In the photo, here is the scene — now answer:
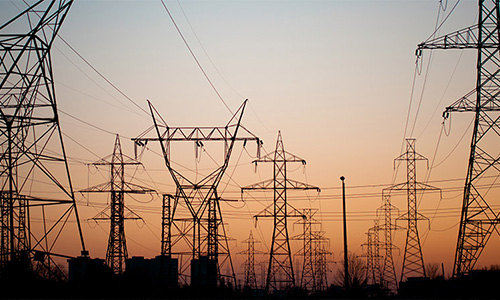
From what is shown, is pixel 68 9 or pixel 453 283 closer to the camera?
pixel 68 9

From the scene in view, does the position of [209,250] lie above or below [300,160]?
below

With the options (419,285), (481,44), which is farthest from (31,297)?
(419,285)

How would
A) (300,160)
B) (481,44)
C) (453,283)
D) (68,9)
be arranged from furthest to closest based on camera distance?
(300,160), (453,283), (481,44), (68,9)

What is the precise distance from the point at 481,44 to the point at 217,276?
27.0 metres

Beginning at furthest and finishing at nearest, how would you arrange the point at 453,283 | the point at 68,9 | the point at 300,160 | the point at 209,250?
the point at 300,160 < the point at 209,250 < the point at 453,283 < the point at 68,9

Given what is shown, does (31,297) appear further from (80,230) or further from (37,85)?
(37,85)

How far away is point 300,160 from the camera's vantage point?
2216 inches

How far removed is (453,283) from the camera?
43.1 m

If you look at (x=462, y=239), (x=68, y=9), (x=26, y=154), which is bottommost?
(x=462, y=239)

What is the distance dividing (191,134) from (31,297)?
15.9m

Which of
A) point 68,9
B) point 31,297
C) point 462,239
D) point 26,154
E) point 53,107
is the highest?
point 68,9

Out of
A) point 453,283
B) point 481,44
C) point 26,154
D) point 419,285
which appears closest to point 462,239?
point 453,283

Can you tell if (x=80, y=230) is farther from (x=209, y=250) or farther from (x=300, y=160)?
(x=300, y=160)

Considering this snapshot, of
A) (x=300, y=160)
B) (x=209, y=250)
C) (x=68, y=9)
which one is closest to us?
(x=68, y=9)
